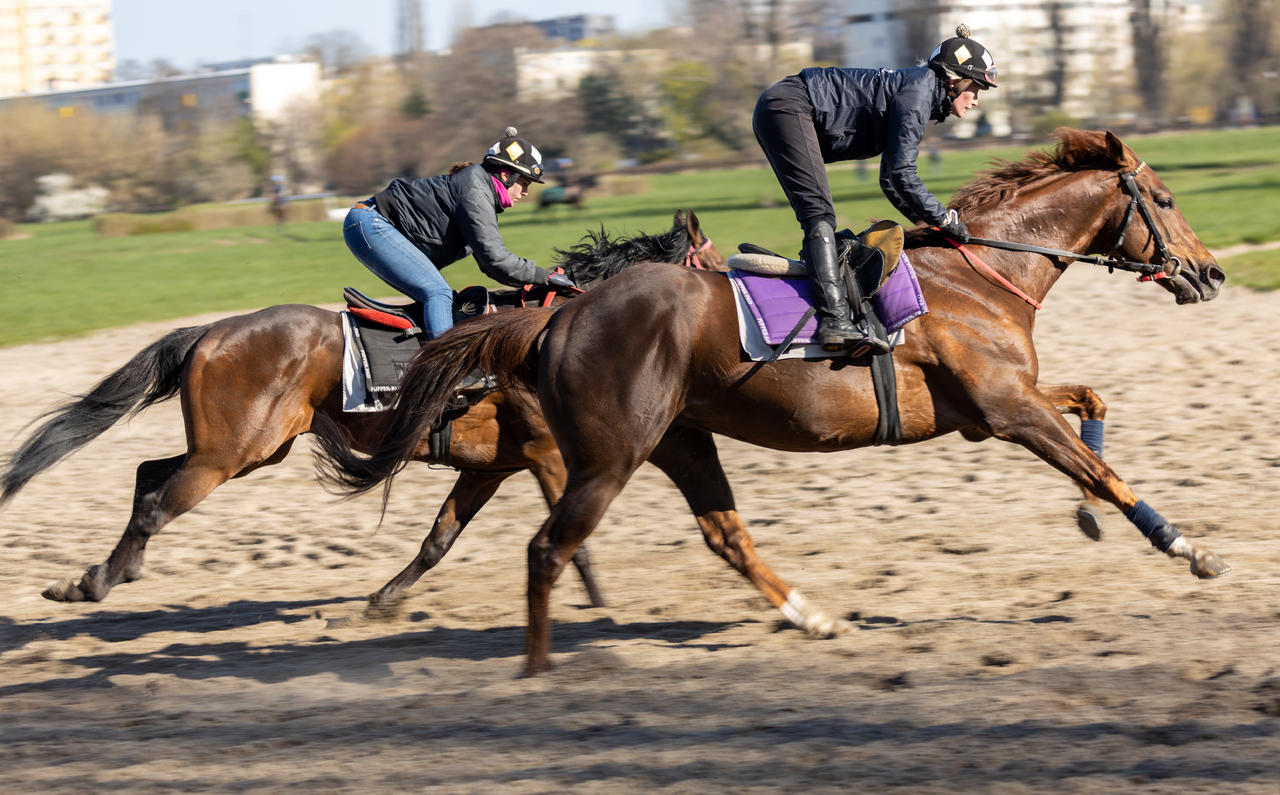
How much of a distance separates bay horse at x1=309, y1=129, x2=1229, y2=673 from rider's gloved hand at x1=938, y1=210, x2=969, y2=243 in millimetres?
69

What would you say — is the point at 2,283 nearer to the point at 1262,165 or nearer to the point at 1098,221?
the point at 1098,221

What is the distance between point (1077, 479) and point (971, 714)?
1.56m

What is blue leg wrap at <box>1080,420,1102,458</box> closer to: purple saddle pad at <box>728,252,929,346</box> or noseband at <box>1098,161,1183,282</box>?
noseband at <box>1098,161,1183,282</box>

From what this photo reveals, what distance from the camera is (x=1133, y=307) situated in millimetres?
13836

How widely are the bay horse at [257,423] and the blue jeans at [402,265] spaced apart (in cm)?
37

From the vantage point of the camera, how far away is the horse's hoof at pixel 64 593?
6.37 meters

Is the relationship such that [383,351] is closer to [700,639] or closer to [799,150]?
[700,639]

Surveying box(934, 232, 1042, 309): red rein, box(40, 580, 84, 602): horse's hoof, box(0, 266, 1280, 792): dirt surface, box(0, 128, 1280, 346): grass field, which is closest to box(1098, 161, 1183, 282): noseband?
box(934, 232, 1042, 309): red rein

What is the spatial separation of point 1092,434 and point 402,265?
3377 millimetres

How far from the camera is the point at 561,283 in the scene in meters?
6.48

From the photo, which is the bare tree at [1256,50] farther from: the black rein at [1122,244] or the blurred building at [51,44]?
the blurred building at [51,44]

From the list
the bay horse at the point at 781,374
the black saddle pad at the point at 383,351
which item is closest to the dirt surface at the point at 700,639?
the bay horse at the point at 781,374

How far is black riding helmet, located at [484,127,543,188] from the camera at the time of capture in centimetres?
664

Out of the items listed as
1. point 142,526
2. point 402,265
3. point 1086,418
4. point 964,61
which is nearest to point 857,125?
point 964,61
